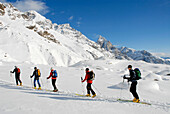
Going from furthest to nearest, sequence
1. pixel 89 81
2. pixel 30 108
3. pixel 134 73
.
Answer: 1. pixel 89 81
2. pixel 134 73
3. pixel 30 108

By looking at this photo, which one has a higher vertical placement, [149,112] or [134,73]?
[134,73]

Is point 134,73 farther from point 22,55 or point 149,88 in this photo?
point 22,55

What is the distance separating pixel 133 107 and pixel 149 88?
10068mm

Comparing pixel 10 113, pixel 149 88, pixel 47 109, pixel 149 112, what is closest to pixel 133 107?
pixel 149 112

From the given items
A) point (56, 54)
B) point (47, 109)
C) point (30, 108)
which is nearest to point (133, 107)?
point (47, 109)

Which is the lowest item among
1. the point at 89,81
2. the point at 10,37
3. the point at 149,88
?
the point at 149,88

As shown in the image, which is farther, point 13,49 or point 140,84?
point 13,49

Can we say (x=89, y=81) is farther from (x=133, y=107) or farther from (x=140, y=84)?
(x=140, y=84)

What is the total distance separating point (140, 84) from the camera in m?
15.5

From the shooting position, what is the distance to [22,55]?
3327 inches

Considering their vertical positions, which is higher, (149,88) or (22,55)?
(22,55)

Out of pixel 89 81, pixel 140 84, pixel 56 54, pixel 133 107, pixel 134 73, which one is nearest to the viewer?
pixel 133 107

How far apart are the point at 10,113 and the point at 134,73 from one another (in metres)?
6.19

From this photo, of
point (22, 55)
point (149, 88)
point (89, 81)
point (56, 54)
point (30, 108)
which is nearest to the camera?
point (30, 108)
